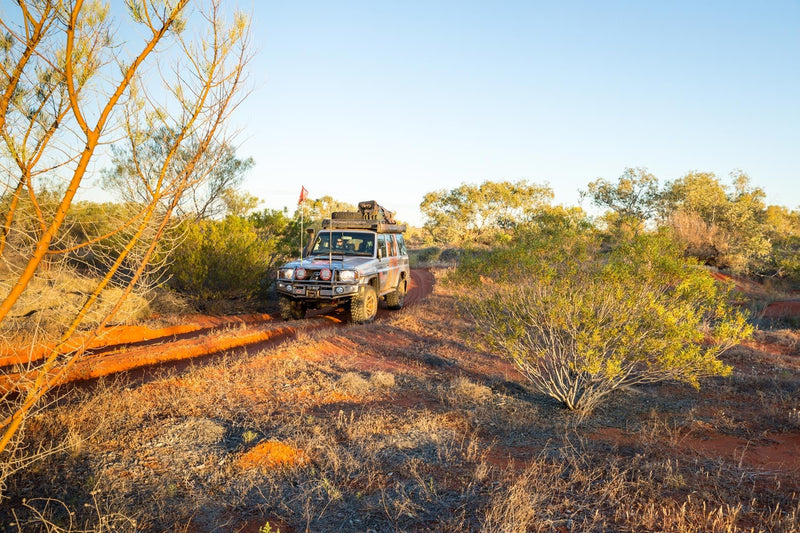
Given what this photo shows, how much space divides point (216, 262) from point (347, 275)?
4.11 metres

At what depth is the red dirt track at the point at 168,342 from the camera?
734cm

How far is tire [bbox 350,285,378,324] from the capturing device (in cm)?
1091

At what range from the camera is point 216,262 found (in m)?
12.5

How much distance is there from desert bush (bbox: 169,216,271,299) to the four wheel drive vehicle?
1.58 meters

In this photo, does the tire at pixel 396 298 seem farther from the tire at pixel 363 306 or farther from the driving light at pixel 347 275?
the driving light at pixel 347 275

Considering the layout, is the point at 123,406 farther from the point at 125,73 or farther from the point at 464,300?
the point at 464,300

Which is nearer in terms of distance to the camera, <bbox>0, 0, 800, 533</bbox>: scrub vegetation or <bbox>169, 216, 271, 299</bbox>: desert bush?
<bbox>0, 0, 800, 533</bbox>: scrub vegetation

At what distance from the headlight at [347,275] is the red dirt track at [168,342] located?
4.22 ft

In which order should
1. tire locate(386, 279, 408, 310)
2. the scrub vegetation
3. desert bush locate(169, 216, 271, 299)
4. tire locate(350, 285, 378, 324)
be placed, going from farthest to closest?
tire locate(386, 279, 408, 310), desert bush locate(169, 216, 271, 299), tire locate(350, 285, 378, 324), the scrub vegetation

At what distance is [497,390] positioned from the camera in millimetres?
6887

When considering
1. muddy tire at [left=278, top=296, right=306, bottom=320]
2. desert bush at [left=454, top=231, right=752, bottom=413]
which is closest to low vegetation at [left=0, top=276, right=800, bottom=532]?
desert bush at [left=454, top=231, right=752, bottom=413]

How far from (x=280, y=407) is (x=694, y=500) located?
410 centimetres

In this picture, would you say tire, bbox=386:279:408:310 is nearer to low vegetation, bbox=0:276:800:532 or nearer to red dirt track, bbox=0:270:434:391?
red dirt track, bbox=0:270:434:391

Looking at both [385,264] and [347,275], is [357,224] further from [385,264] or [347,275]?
[347,275]
